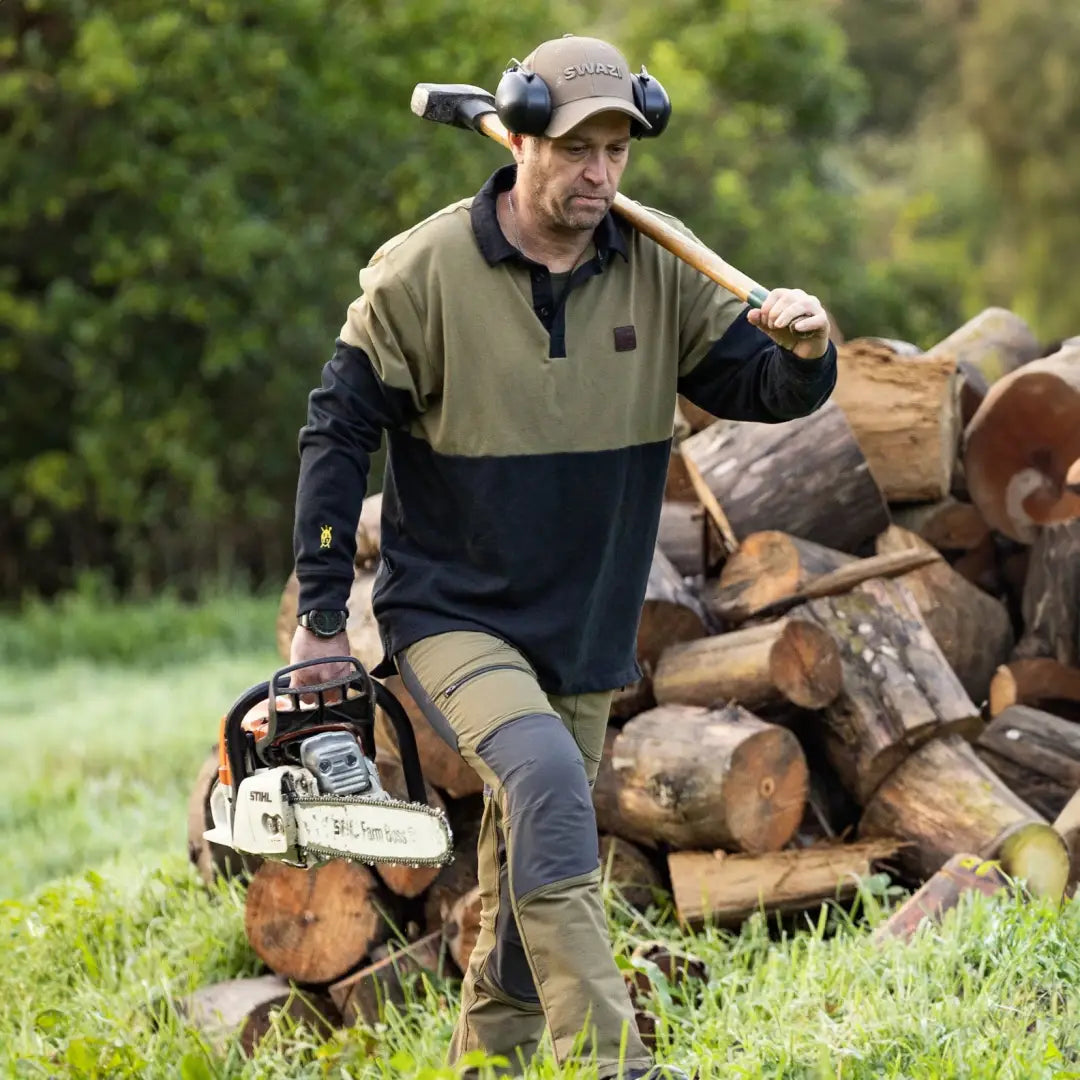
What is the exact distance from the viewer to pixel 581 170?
3.43 meters

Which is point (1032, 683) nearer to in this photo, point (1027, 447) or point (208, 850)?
point (1027, 447)

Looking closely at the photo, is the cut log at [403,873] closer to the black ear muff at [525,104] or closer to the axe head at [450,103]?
the axe head at [450,103]

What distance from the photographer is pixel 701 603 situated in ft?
16.8

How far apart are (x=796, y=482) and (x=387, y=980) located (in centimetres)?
201

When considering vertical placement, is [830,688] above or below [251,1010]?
above

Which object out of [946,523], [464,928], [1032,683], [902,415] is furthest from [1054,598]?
[464,928]

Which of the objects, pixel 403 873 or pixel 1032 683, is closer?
pixel 403 873

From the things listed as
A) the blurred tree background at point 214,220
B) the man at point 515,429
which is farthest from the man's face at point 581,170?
the blurred tree background at point 214,220

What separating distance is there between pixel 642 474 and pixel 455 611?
1.69ft

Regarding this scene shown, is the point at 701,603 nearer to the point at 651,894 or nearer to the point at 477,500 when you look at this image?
the point at 651,894

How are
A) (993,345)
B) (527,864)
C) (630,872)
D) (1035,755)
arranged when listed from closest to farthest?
(527,864), (630,872), (1035,755), (993,345)

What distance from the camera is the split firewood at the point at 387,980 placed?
14.3 ft

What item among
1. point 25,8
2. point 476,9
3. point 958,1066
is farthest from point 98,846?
point 476,9

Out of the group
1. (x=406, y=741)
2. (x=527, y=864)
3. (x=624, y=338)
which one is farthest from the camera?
(x=406, y=741)
